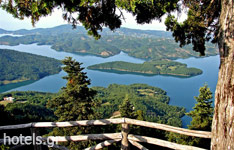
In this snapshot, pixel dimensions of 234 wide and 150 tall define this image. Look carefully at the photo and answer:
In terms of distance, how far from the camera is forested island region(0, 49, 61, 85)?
122131mm

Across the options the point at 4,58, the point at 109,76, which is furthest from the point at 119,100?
the point at 4,58

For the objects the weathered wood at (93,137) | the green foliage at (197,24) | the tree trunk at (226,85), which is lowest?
the weathered wood at (93,137)

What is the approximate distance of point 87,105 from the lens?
11.4 m

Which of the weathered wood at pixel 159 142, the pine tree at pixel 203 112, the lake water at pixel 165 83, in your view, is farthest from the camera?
the lake water at pixel 165 83

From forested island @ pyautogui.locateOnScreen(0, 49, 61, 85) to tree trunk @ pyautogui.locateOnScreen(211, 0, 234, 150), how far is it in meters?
130

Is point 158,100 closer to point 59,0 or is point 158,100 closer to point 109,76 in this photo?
point 109,76

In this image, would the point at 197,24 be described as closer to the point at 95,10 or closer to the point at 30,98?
the point at 95,10

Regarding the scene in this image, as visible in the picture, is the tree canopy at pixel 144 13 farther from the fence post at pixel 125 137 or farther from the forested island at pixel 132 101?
the forested island at pixel 132 101

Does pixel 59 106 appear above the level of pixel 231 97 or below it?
below

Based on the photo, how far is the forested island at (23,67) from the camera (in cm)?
12213

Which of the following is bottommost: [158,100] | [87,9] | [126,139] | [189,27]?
[158,100]

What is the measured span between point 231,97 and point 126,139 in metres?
2.06

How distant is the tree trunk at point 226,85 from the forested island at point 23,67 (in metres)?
130

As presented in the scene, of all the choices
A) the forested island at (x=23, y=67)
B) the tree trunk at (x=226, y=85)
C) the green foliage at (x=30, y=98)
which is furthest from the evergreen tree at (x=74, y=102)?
the forested island at (x=23, y=67)
